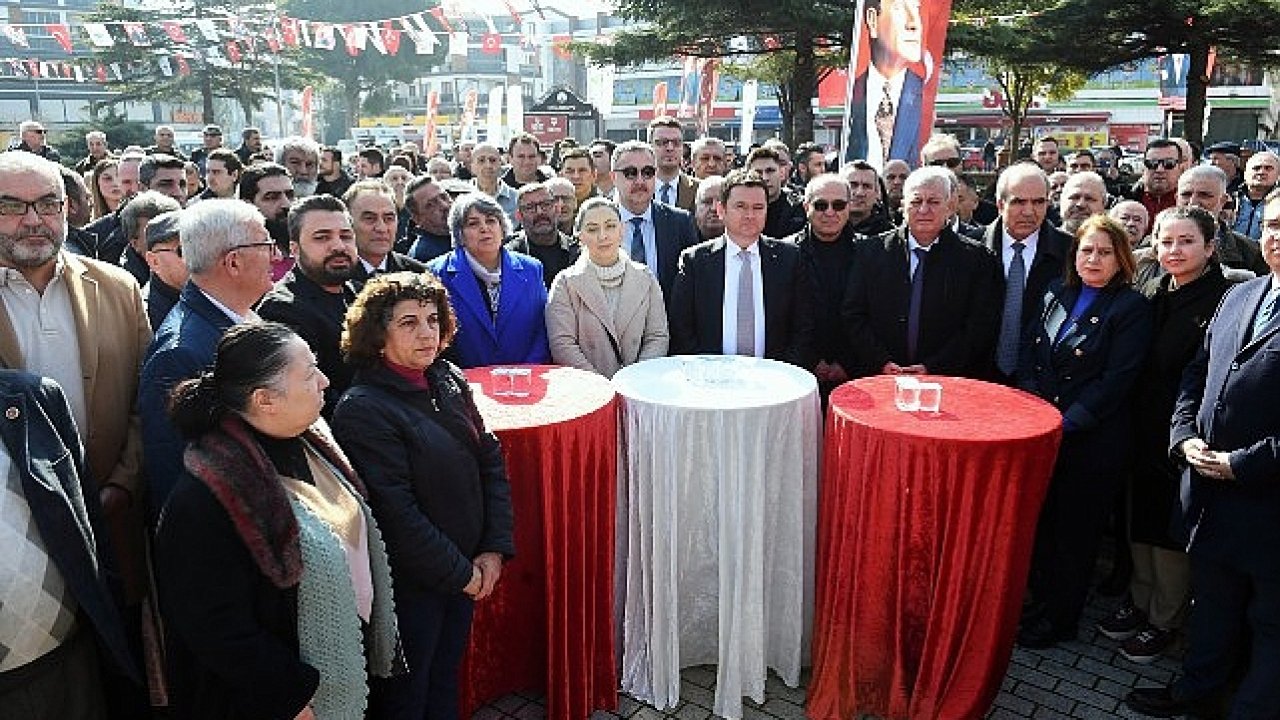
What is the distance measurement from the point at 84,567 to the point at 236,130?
63221 millimetres

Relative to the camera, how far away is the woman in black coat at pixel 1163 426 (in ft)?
11.4

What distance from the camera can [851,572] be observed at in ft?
10.3

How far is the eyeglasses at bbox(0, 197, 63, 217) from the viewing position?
8.02ft

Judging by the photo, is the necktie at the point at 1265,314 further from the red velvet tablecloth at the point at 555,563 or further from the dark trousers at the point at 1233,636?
the red velvet tablecloth at the point at 555,563

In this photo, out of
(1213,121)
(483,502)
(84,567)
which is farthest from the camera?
(1213,121)

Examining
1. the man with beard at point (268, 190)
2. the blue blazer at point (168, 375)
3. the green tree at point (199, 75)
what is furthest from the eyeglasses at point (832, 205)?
the green tree at point (199, 75)

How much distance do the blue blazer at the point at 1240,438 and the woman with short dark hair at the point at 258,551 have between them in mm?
2885

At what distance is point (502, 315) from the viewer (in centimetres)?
400

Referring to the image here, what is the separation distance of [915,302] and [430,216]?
2.85 m

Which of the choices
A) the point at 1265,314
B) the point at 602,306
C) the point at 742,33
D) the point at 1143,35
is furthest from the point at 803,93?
the point at 1265,314

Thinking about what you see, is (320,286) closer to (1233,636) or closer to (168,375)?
(168,375)

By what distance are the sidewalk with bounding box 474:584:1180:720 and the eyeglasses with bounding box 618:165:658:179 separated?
3.22 meters

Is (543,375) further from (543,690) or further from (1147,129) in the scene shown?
(1147,129)

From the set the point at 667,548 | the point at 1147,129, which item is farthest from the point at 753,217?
the point at 1147,129
